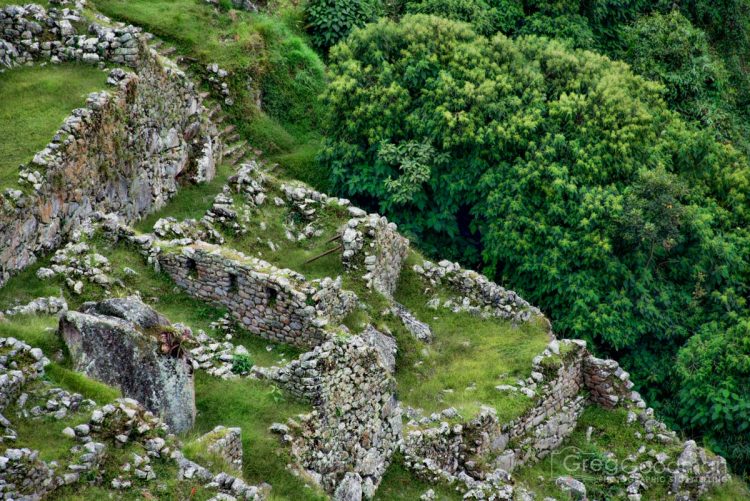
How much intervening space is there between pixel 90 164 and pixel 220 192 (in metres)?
4.84

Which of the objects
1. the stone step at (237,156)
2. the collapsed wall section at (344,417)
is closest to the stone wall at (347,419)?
the collapsed wall section at (344,417)

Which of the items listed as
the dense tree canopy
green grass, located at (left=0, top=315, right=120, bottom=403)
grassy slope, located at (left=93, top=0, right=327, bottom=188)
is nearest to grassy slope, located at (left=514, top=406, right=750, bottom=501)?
the dense tree canopy

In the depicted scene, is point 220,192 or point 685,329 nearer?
point 220,192

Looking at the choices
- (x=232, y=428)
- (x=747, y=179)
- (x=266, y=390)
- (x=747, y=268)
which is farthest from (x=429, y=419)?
(x=747, y=179)

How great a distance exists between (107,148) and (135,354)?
9.69 metres

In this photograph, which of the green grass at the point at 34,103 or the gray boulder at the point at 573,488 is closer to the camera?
the green grass at the point at 34,103

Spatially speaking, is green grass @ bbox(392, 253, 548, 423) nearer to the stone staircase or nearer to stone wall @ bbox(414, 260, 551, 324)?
stone wall @ bbox(414, 260, 551, 324)

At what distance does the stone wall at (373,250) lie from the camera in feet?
112

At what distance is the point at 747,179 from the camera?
4362 cm

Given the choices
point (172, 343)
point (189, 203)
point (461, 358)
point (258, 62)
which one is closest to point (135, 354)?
point (172, 343)

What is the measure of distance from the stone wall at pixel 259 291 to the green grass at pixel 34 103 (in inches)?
163

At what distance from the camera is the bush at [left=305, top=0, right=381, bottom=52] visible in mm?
47125

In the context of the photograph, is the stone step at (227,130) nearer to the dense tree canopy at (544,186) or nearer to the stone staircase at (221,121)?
the stone staircase at (221,121)

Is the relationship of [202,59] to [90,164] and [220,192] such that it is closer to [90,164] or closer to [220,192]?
[220,192]
